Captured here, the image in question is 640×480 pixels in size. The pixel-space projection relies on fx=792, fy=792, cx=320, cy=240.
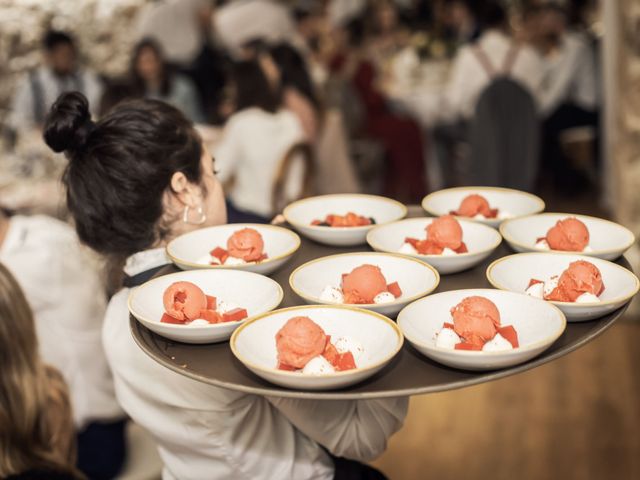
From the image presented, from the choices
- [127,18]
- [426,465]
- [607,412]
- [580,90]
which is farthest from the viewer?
[127,18]

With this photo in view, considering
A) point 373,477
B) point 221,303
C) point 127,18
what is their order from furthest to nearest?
point 127,18
point 373,477
point 221,303

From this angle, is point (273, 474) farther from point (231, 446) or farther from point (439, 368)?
point (439, 368)

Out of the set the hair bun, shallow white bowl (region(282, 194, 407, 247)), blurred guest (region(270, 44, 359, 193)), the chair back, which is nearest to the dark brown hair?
the hair bun

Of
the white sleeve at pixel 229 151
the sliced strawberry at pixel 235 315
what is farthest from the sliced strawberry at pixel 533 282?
the white sleeve at pixel 229 151

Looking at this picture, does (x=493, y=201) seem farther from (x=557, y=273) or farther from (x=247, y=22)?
(x=247, y=22)

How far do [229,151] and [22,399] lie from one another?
192 centimetres

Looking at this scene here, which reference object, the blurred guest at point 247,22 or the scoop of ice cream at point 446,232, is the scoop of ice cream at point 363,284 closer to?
the scoop of ice cream at point 446,232

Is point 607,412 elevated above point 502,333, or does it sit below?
below

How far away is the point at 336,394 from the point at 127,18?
5331 millimetres

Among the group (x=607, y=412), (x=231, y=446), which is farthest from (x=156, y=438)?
(x=607, y=412)

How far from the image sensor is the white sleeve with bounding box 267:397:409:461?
4.13ft

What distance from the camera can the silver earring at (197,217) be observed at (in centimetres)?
143

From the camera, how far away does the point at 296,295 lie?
121 cm

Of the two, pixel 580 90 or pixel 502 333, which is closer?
pixel 502 333
